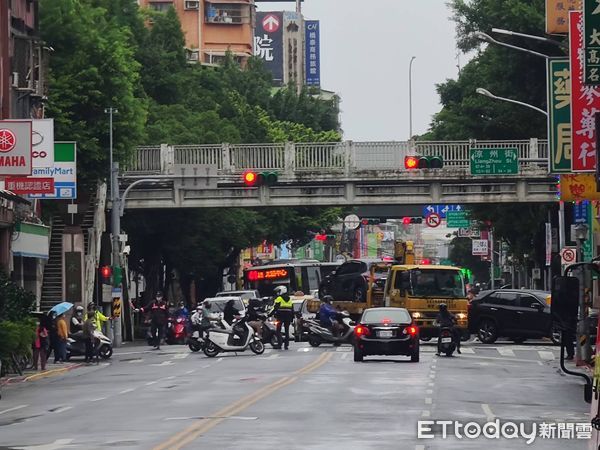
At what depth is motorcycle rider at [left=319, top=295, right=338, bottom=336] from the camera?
2028 inches

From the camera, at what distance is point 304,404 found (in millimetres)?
26281

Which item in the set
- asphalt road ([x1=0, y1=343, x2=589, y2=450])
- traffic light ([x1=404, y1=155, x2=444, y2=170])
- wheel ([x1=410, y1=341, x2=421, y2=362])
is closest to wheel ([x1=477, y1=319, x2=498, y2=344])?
traffic light ([x1=404, y1=155, x2=444, y2=170])

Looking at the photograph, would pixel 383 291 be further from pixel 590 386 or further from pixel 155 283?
pixel 590 386

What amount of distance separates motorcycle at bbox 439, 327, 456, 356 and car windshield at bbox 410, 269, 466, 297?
7.80 meters

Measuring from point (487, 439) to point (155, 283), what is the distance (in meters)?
63.9

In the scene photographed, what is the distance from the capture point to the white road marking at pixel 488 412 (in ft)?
78.2

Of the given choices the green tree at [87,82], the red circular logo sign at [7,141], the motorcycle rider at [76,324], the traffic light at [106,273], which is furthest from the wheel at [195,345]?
the red circular logo sign at [7,141]

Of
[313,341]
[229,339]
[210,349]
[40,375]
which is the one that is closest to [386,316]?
[229,339]

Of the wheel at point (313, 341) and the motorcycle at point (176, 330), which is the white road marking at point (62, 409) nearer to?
the wheel at point (313, 341)

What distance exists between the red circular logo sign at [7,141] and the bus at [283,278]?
129 ft

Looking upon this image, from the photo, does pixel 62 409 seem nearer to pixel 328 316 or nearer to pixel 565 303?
pixel 565 303

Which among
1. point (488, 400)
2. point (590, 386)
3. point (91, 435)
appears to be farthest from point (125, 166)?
point (590, 386)

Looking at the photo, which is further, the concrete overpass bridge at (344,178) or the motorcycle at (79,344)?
the concrete overpass bridge at (344,178)

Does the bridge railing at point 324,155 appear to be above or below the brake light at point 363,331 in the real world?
above
